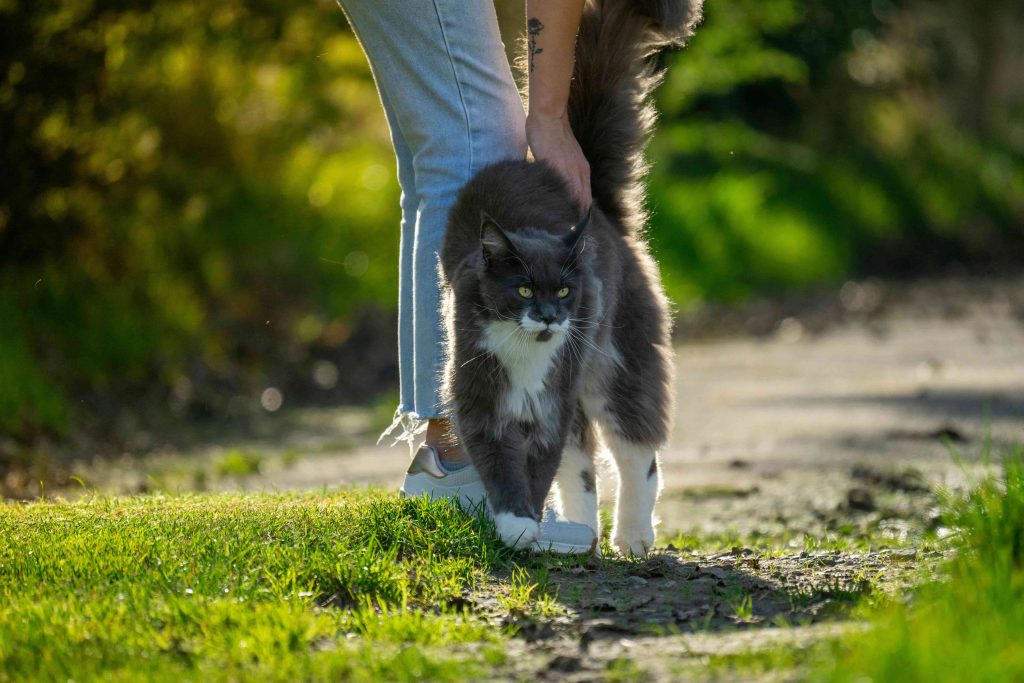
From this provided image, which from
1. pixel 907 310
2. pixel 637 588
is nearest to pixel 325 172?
pixel 907 310

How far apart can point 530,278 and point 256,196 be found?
7.94m

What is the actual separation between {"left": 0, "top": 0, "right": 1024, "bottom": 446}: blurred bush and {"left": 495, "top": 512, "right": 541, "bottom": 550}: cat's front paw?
14.1 ft

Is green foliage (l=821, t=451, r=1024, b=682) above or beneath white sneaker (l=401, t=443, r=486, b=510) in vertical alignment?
above

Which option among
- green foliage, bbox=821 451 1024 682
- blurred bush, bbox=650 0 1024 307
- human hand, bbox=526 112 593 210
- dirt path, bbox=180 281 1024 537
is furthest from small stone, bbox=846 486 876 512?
blurred bush, bbox=650 0 1024 307

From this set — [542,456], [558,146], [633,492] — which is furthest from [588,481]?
[558,146]

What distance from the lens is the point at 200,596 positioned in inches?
122

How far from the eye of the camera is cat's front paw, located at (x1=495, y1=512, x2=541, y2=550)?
3764 millimetres

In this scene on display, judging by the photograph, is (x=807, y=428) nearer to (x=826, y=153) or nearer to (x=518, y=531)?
(x=518, y=531)

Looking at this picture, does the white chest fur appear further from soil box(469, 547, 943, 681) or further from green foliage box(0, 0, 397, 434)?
green foliage box(0, 0, 397, 434)

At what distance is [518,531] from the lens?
376 centimetres

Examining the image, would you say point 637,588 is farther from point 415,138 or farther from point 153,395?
point 153,395

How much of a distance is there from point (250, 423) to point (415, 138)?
4855 mm

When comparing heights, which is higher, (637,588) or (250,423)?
(637,588)

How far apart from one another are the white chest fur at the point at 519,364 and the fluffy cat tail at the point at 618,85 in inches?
30.7
